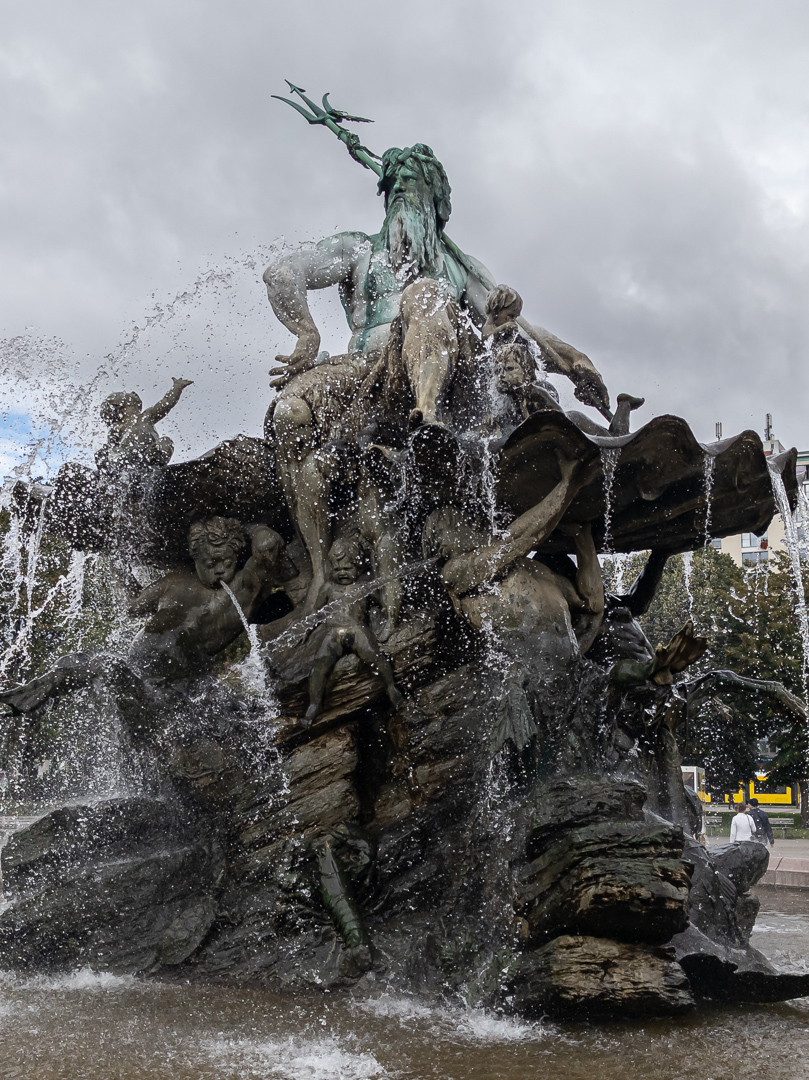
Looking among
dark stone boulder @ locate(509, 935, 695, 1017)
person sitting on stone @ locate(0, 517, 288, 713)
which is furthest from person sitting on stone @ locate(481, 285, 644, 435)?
dark stone boulder @ locate(509, 935, 695, 1017)

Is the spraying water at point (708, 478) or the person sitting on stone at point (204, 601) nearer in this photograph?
the spraying water at point (708, 478)

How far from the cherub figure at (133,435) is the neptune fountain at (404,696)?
0.03 meters

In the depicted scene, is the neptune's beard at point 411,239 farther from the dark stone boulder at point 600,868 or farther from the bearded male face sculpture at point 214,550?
the dark stone boulder at point 600,868

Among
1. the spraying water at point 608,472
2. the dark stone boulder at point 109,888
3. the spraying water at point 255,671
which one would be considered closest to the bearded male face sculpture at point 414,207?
the spraying water at point 608,472

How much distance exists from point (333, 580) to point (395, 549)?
489 mm

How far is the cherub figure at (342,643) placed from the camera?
6.09m

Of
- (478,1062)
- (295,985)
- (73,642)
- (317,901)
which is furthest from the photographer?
(73,642)

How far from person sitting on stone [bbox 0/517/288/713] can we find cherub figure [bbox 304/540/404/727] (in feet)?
2.21

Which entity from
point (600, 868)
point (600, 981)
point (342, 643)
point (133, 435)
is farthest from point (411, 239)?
point (600, 981)

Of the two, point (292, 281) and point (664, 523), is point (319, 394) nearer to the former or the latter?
point (292, 281)

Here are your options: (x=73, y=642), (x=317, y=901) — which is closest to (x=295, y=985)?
(x=317, y=901)

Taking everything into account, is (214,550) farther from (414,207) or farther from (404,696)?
(414,207)

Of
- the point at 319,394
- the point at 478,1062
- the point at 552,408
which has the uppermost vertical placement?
the point at 319,394

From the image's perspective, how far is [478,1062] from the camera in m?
4.03
